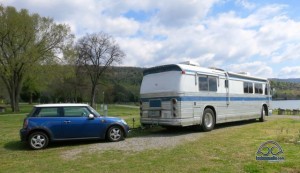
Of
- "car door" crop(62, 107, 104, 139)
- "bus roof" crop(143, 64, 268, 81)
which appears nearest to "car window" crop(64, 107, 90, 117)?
"car door" crop(62, 107, 104, 139)

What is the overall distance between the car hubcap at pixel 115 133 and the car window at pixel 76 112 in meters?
1.11

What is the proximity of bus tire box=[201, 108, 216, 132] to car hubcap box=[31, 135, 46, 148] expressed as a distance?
6557mm

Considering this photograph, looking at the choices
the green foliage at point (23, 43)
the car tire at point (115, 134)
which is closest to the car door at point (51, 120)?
the car tire at point (115, 134)

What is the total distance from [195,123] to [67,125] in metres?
5.37

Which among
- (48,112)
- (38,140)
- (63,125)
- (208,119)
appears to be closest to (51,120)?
(48,112)

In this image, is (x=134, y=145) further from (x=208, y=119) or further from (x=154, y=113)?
(x=208, y=119)

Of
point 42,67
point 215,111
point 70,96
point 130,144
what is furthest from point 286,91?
point 130,144

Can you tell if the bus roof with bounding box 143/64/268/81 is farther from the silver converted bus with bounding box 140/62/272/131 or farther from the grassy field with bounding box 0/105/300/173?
the grassy field with bounding box 0/105/300/173

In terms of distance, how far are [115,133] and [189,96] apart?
3467 millimetres

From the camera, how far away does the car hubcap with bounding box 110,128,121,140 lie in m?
11.0

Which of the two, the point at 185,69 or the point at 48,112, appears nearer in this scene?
the point at 48,112

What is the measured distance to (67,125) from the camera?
1014cm

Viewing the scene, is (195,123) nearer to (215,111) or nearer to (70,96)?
(215,111)

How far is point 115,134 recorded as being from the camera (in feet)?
36.3
